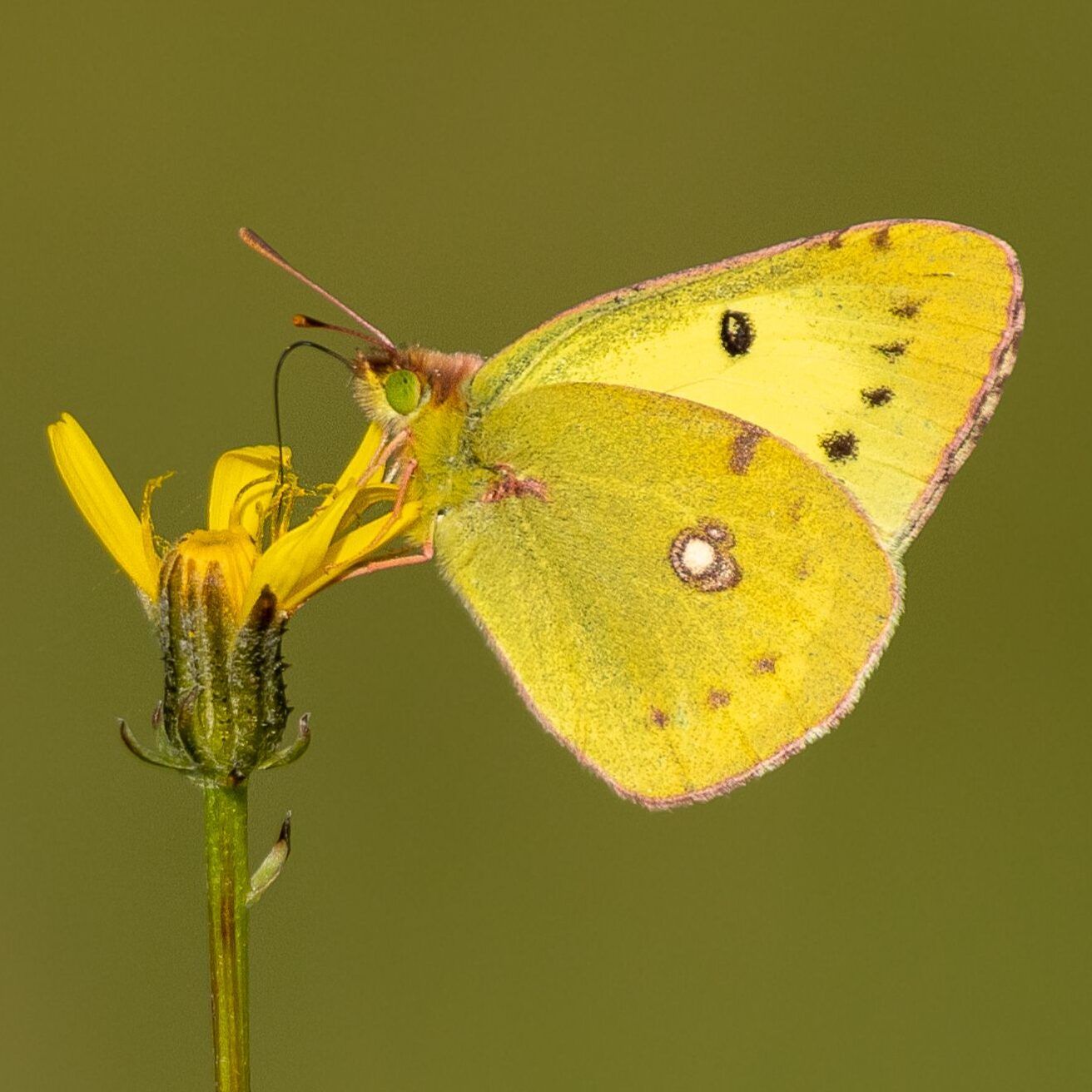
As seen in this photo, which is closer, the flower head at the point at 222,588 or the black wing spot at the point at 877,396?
the flower head at the point at 222,588


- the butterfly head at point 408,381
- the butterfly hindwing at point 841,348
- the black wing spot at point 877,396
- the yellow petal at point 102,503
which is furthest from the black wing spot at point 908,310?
the yellow petal at point 102,503

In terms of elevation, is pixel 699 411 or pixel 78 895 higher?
pixel 699 411

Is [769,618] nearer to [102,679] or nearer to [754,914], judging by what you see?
[754,914]

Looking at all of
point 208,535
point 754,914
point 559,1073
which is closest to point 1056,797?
point 754,914

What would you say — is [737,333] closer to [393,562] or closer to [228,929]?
[393,562]

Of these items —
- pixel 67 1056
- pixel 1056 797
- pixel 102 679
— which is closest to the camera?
pixel 67 1056

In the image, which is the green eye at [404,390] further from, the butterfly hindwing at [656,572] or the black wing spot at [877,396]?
the black wing spot at [877,396]
